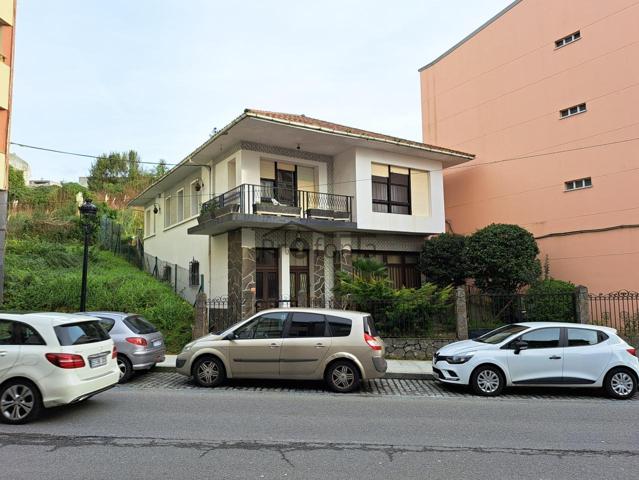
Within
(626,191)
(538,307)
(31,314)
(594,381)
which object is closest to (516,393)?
(594,381)

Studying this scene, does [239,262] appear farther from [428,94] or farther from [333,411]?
[428,94]

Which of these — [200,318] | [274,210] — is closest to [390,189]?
[274,210]

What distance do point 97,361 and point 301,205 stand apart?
10872mm

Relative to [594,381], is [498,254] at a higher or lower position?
higher

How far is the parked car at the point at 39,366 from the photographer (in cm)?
630

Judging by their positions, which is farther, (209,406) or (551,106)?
(551,106)

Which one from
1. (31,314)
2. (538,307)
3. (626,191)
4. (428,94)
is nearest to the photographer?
(31,314)

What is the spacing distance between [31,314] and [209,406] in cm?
295

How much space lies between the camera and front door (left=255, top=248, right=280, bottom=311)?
1610cm

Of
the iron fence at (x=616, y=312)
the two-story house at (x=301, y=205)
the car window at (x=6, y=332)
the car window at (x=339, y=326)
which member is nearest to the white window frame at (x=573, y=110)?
the two-story house at (x=301, y=205)

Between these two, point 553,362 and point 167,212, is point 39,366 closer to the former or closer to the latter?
point 553,362

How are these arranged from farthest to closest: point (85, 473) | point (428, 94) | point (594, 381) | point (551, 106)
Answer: point (428, 94) → point (551, 106) → point (594, 381) → point (85, 473)

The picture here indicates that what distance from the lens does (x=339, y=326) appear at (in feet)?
30.0

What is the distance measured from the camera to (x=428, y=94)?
23.3 metres
